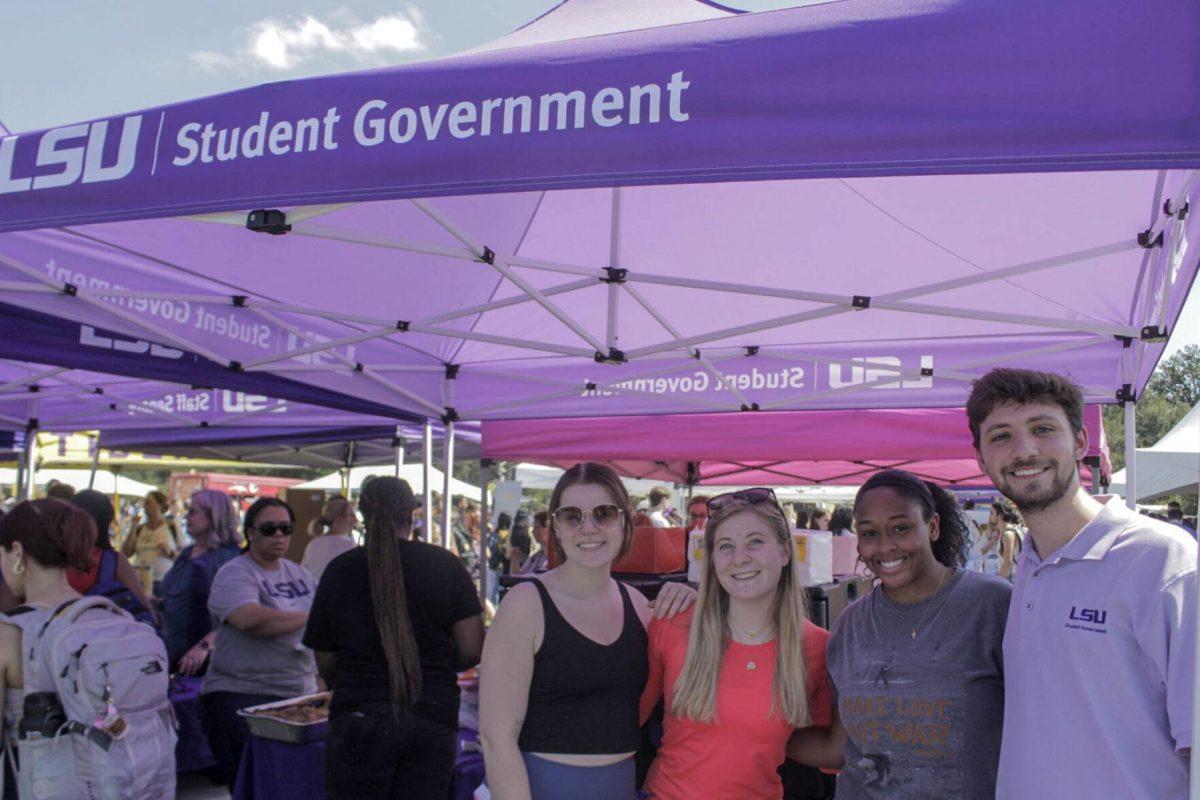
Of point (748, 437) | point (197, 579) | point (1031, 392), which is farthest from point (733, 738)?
point (748, 437)

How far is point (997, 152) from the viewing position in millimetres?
1454

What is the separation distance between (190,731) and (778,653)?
13.1ft

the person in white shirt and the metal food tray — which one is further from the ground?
the person in white shirt

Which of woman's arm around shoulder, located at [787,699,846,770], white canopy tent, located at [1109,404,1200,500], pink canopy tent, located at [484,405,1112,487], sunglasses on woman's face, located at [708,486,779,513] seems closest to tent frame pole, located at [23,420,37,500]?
pink canopy tent, located at [484,405,1112,487]

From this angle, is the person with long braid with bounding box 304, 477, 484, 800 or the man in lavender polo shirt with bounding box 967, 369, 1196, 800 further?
the person with long braid with bounding box 304, 477, 484, 800

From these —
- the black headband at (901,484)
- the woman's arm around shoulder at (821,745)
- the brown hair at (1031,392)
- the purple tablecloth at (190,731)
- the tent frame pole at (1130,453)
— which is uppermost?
the tent frame pole at (1130,453)

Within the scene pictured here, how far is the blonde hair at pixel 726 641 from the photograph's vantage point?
186 cm

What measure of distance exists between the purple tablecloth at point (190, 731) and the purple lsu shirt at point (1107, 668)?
4.12 metres

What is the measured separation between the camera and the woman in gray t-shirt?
1732 millimetres

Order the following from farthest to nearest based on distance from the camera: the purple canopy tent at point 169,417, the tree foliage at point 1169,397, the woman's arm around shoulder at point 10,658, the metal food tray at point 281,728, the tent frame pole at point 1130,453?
the tree foliage at point 1169,397
the purple canopy tent at point 169,417
the tent frame pole at point 1130,453
the metal food tray at point 281,728
the woman's arm around shoulder at point 10,658

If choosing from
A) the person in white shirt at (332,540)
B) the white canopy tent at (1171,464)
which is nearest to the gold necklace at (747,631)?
the person in white shirt at (332,540)

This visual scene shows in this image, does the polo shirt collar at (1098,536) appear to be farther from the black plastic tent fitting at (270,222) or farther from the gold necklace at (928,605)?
the black plastic tent fitting at (270,222)

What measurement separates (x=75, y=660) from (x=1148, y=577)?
7.64 ft

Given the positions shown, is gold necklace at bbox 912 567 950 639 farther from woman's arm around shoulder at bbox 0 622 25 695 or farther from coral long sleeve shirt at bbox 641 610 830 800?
woman's arm around shoulder at bbox 0 622 25 695
